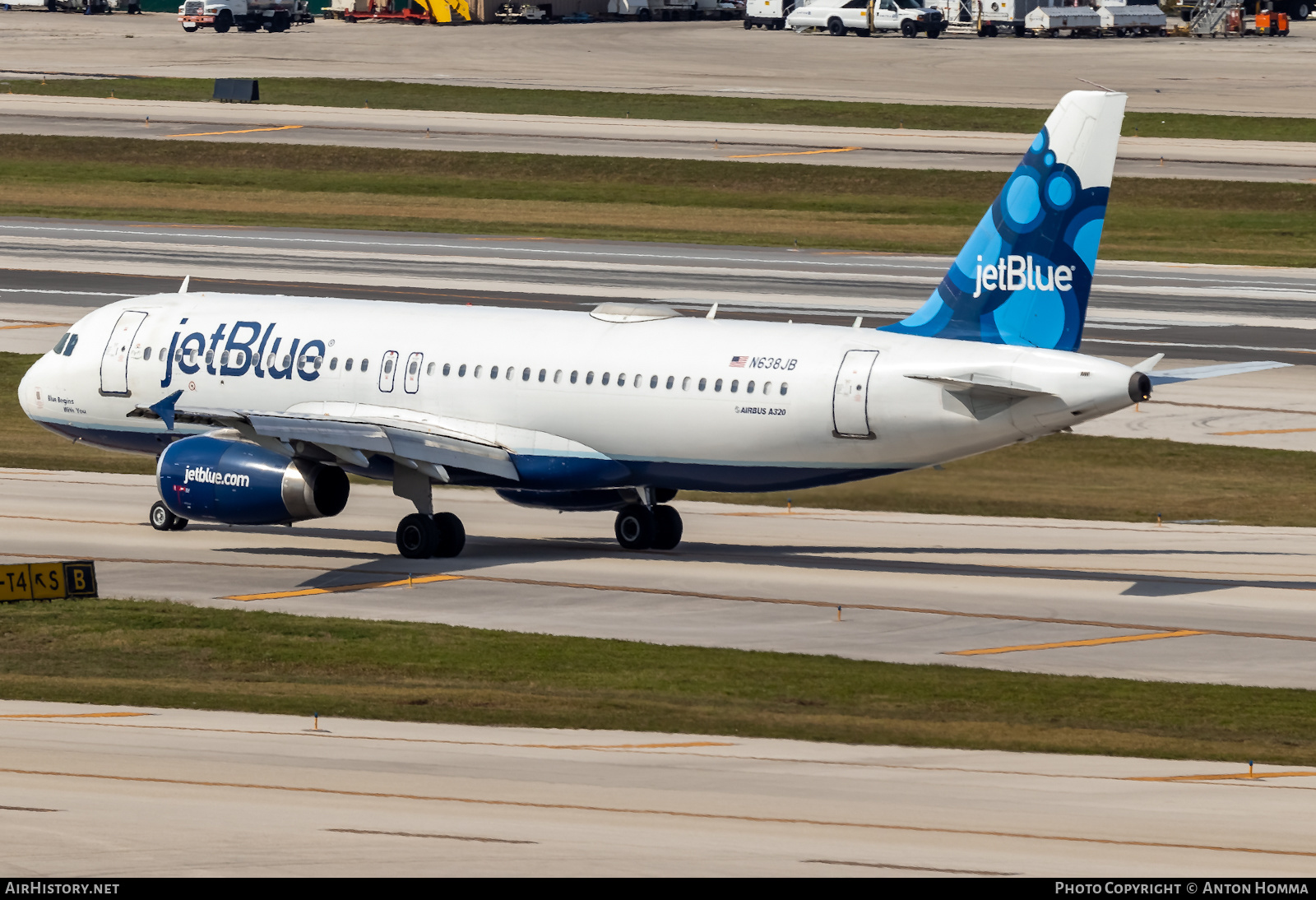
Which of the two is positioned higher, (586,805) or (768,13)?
(586,805)

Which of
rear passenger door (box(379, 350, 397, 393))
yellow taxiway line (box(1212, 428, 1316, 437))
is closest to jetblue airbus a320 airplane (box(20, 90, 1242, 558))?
rear passenger door (box(379, 350, 397, 393))

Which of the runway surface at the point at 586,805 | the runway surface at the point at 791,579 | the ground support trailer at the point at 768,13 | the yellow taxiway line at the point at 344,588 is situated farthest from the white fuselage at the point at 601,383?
the ground support trailer at the point at 768,13

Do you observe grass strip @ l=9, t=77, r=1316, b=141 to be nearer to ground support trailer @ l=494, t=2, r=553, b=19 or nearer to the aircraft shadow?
ground support trailer @ l=494, t=2, r=553, b=19

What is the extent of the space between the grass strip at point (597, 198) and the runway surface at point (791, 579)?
1722 inches

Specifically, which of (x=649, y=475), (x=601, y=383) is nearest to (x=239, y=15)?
(x=601, y=383)

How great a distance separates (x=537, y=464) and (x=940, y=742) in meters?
16.0

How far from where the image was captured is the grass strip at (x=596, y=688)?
2862cm

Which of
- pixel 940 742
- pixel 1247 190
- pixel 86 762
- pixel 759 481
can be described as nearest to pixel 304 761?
pixel 86 762

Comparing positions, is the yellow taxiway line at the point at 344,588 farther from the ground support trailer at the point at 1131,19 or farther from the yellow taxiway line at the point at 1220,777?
the ground support trailer at the point at 1131,19

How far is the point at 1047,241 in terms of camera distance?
38.6 meters

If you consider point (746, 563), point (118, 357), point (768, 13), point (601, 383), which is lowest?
point (746, 563)

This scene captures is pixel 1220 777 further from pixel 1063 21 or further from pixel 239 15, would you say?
pixel 239 15

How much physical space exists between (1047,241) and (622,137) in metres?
75.3

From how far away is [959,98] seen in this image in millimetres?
127438
